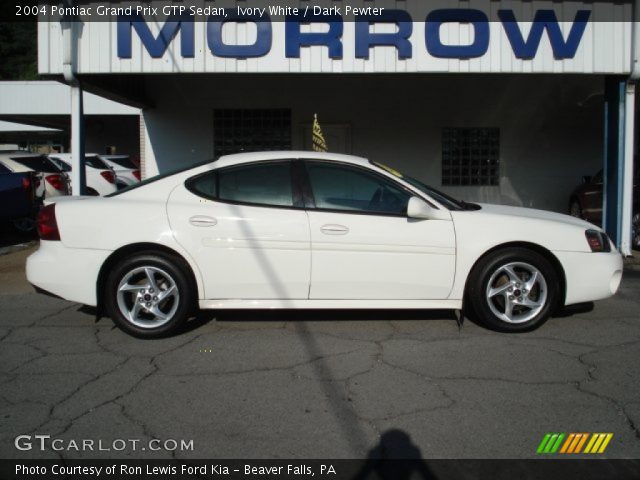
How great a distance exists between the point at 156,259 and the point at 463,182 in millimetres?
8957

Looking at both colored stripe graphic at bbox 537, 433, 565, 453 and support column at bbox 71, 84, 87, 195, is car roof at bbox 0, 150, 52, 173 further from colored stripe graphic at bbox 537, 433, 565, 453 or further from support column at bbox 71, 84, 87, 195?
colored stripe graphic at bbox 537, 433, 565, 453

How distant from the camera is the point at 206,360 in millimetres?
5062

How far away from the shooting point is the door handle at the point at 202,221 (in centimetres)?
544

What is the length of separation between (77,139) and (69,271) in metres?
4.11

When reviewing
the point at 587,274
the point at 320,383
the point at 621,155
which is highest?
the point at 621,155

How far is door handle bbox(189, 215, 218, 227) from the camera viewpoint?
5438 mm

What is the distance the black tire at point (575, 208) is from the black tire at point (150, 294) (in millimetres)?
8838

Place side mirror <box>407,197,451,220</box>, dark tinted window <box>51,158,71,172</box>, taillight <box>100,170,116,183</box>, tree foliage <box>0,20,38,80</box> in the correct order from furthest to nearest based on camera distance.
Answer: tree foliage <box>0,20,38,80</box>, dark tinted window <box>51,158,71,172</box>, taillight <box>100,170,116,183</box>, side mirror <box>407,197,451,220</box>

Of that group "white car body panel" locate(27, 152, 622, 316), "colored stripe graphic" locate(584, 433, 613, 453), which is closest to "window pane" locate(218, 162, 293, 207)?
"white car body panel" locate(27, 152, 622, 316)

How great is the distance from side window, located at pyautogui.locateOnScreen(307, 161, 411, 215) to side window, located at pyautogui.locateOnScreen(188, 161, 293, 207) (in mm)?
238

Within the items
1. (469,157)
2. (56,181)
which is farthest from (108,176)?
(469,157)

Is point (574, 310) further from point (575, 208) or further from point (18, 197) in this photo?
point (18, 197)

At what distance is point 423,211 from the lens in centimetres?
541

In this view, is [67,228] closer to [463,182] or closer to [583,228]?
[583,228]
